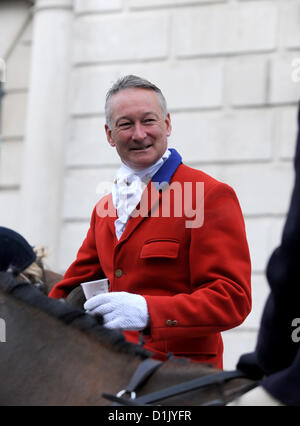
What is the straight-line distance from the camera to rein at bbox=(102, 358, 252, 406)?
1868 mm

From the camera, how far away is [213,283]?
252cm

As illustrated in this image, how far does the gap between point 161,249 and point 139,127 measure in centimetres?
46

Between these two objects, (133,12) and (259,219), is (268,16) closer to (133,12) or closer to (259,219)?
(133,12)

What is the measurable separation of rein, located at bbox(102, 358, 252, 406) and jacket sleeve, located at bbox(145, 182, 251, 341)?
42cm

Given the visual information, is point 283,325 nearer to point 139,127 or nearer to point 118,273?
point 118,273

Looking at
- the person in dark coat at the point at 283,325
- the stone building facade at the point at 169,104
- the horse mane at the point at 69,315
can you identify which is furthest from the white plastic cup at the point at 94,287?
the stone building facade at the point at 169,104

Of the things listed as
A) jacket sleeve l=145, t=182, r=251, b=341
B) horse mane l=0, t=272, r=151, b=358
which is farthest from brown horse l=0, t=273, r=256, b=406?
jacket sleeve l=145, t=182, r=251, b=341

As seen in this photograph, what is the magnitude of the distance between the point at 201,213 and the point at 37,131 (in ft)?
16.0

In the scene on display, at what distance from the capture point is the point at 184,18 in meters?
7.07

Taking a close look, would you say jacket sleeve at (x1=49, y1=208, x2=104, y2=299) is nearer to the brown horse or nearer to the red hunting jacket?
the red hunting jacket

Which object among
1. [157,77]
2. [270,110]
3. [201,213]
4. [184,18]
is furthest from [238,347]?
[201,213]

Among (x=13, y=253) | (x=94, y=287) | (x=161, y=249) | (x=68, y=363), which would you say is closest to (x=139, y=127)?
(x=161, y=249)

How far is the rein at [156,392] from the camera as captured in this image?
1.87 metres
